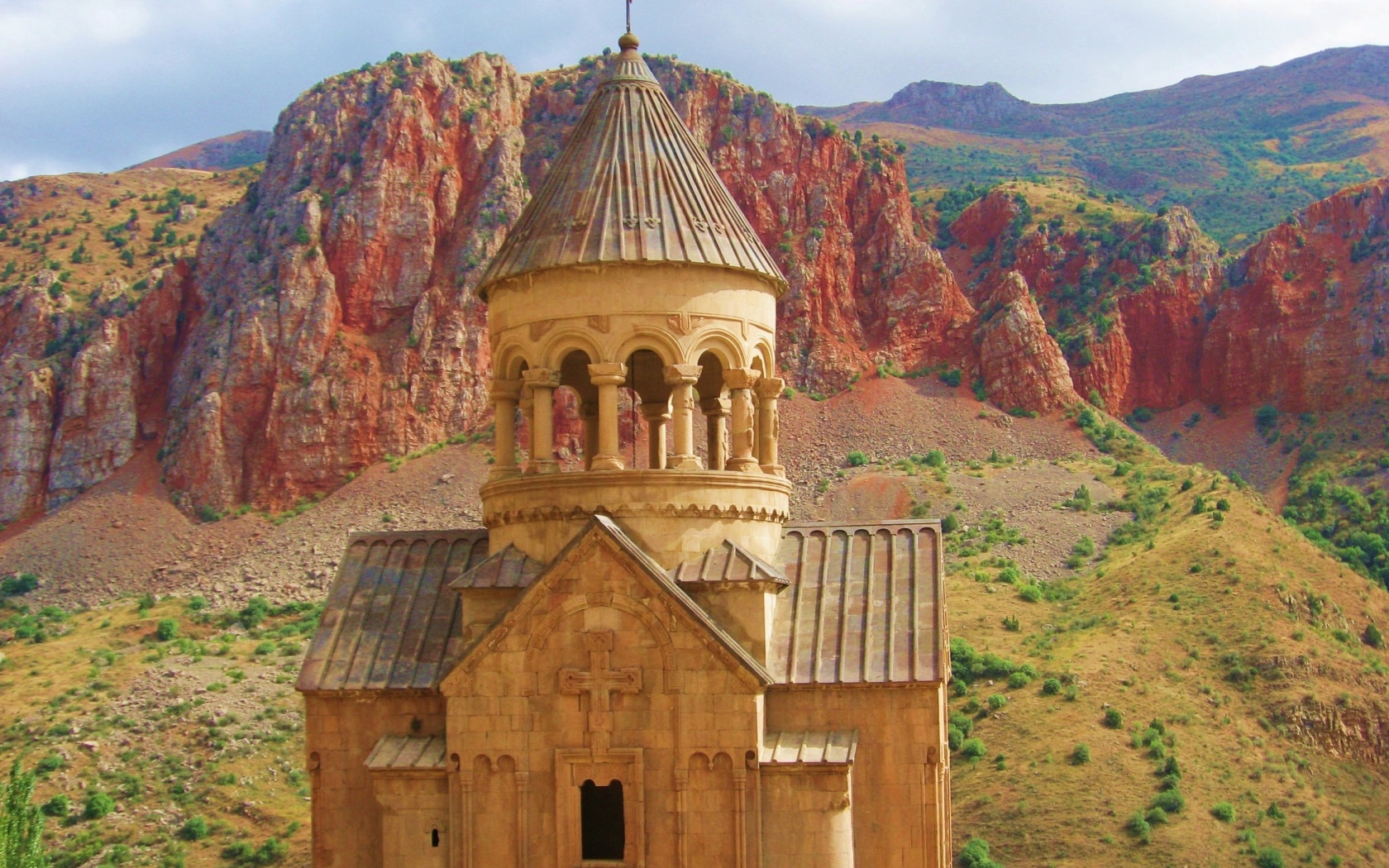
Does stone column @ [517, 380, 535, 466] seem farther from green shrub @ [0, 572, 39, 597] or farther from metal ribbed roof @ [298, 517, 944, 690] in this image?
green shrub @ [0, 572, 39, 597]

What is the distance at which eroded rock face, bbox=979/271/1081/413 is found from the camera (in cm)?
11775

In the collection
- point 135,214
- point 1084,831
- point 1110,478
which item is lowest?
point 1084,831

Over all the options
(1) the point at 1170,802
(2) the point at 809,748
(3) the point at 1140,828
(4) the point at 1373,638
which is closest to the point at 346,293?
(4) the point at 1373,638

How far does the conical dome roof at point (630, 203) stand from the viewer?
21.3 meters

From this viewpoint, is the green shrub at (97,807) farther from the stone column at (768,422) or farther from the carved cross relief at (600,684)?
the carved cross relief at (600,684)

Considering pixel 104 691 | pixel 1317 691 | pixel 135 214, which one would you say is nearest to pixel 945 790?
pixel 1317 691

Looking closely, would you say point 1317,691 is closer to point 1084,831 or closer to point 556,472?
point 1084,831

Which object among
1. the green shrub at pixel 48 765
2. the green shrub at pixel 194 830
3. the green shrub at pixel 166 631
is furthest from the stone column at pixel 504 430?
the green shrub at pixel 166 631

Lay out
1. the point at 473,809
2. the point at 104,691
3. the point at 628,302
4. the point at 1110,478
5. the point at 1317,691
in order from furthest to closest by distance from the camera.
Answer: the point at 1110,478, the point at 104,691, the point at 1317,691, the point at 628,302, the point at 473,809

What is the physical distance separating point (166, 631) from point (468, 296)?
→ 33.2 metres

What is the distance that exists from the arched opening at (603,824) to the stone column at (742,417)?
4.12 m

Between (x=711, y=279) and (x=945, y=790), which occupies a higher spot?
(x=711, y=279)

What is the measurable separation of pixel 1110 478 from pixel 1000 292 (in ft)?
74.3

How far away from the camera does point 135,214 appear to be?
133875 mm
